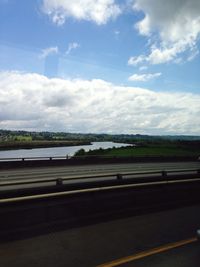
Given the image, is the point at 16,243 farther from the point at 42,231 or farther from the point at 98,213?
the point at 98,213

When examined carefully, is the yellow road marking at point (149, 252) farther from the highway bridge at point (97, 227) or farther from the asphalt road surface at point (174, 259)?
the asphalt road surface at point (174, 259)

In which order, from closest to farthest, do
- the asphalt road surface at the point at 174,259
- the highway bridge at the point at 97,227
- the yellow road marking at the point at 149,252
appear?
the asphalt road surface at the point at 174,259 < the yellow road marking at the point at 149,252 < the highway bridge at the point at 97,227

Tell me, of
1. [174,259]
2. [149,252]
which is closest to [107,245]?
[149,252]

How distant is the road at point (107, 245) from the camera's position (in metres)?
6.82

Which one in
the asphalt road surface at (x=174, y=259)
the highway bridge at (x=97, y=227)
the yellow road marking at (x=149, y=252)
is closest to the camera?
the asphalt road surface at (x=174, y=259)

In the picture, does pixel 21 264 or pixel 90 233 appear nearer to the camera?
pixel 21 264

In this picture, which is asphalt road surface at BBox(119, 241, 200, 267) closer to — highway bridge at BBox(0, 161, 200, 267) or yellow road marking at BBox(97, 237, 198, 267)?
highway bridge at BBox(0, 161, 200, 267)

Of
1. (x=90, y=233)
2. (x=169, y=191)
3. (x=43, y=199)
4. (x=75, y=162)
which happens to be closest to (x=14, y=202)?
(x=43, y=199)

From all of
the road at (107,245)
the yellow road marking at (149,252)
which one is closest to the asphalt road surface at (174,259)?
the road at (107,245)

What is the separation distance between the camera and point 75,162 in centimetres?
3800

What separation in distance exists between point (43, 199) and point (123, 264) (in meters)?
3.32

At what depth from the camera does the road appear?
682 centimetres

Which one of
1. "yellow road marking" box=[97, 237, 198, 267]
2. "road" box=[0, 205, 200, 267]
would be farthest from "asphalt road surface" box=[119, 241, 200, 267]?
"yellow road marking" box=[97, 237, 198, 267]

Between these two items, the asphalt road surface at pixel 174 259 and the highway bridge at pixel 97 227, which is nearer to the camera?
the asphalt road surface at pixel 174 259
